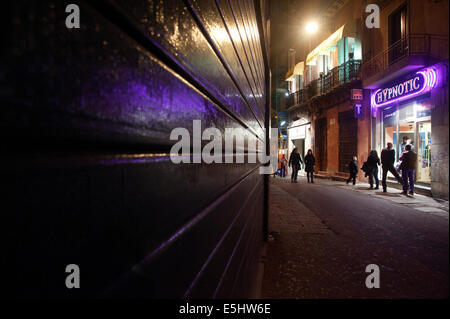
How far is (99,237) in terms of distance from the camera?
0.77ft

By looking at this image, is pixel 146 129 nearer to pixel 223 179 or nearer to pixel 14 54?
pixel 14 54

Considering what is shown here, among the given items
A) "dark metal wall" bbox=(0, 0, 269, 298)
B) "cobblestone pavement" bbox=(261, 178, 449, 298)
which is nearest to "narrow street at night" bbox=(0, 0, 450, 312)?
"dark metal wall" bbox=(0, 0, 269, 298)

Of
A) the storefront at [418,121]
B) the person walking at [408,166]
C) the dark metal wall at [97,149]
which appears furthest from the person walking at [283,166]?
the dark metal wall at [97,149]

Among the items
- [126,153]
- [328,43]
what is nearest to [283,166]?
[328,43]

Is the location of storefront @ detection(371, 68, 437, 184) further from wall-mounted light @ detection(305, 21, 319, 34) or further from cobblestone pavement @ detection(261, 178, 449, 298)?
wall-mounted light @ detection(305, 21, 319, 34)

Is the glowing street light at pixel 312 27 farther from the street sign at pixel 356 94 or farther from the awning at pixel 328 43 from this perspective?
the street sign at pixel 356 94

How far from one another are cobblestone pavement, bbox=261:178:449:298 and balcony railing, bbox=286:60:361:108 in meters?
10.2

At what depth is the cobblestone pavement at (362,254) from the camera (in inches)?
61.2

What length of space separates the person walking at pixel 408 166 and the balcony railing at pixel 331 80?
39.9 ft

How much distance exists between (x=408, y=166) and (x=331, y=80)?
1477 centimetres

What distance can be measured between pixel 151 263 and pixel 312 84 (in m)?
18.4

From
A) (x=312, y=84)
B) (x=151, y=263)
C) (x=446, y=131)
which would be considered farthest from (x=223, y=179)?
(x=312, y=84)

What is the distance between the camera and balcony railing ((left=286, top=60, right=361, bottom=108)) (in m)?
12.2
